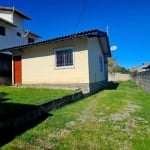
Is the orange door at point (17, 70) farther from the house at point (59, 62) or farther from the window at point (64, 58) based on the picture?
the window at point (64, 58)

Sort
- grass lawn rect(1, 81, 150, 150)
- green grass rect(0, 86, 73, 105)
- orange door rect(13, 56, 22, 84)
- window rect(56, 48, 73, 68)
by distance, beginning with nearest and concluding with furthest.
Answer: grass lawn rect(1, 81, 150, 150) → green grass rect(0, 86, 73, 105) → window rect(56, 48, 73, 68) → orange door rect(13, 56, 22, 84)

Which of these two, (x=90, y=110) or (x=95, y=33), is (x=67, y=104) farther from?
(x=95, y=33)

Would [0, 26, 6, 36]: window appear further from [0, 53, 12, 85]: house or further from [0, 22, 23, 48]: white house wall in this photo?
[0, 53, 12, 85]: house

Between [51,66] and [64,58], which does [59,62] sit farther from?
[51,66]

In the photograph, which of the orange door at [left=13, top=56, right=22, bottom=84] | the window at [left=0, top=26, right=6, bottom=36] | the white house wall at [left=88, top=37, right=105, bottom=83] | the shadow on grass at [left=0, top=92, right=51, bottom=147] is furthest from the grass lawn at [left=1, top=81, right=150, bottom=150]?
the window at [left=0, top=26, right=6, bottom=36]

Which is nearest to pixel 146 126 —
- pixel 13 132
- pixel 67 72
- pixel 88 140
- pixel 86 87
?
pixel 88 140

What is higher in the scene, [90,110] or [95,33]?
[95,33]

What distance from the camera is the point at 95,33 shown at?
12492 mm

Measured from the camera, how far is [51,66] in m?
14.4

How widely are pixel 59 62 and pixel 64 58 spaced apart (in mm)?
480

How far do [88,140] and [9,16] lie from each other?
1980cm

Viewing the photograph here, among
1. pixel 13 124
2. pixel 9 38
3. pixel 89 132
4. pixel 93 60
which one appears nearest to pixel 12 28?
pixel 9 38

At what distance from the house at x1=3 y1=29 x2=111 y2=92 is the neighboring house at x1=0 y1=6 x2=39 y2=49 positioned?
184 inches

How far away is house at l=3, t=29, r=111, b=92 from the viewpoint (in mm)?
13219
